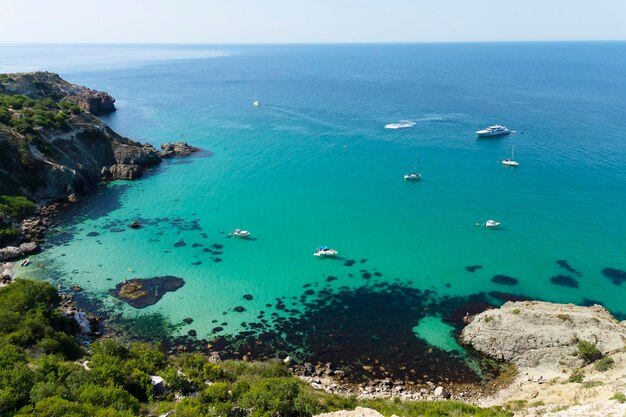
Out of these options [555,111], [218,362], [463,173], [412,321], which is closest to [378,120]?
[463,173]

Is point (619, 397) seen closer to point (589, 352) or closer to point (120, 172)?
point (589, 352)

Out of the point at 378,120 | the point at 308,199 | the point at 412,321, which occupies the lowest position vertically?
the point at 412,321

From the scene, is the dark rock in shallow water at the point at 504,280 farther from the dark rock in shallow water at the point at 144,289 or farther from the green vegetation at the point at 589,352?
the dark rock in shallow water at the point at 144,289

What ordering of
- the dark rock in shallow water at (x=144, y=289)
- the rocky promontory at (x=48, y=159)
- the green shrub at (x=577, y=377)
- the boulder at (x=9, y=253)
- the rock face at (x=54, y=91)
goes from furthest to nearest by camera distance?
the rock face at (x=54, y=91), the rocky promontory at (x=48, y=159), the boulder at (x=9, y=253), the dark rock in shallow water at (x=144, y=289), the green shrub at (x=577, y=377)

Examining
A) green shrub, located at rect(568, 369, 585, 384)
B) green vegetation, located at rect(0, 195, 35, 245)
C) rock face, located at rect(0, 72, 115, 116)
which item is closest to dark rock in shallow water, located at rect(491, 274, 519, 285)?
green shrub, located at rect(568, 369, 585, 384)

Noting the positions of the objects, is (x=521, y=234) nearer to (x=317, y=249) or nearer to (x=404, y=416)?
(x=317, y=249)

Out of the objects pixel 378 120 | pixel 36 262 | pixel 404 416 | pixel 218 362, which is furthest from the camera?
pixel 378 120

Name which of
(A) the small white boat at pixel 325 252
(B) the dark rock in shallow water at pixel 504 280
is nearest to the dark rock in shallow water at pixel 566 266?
(B) the dark rock in shallow water at pixel 504 280
